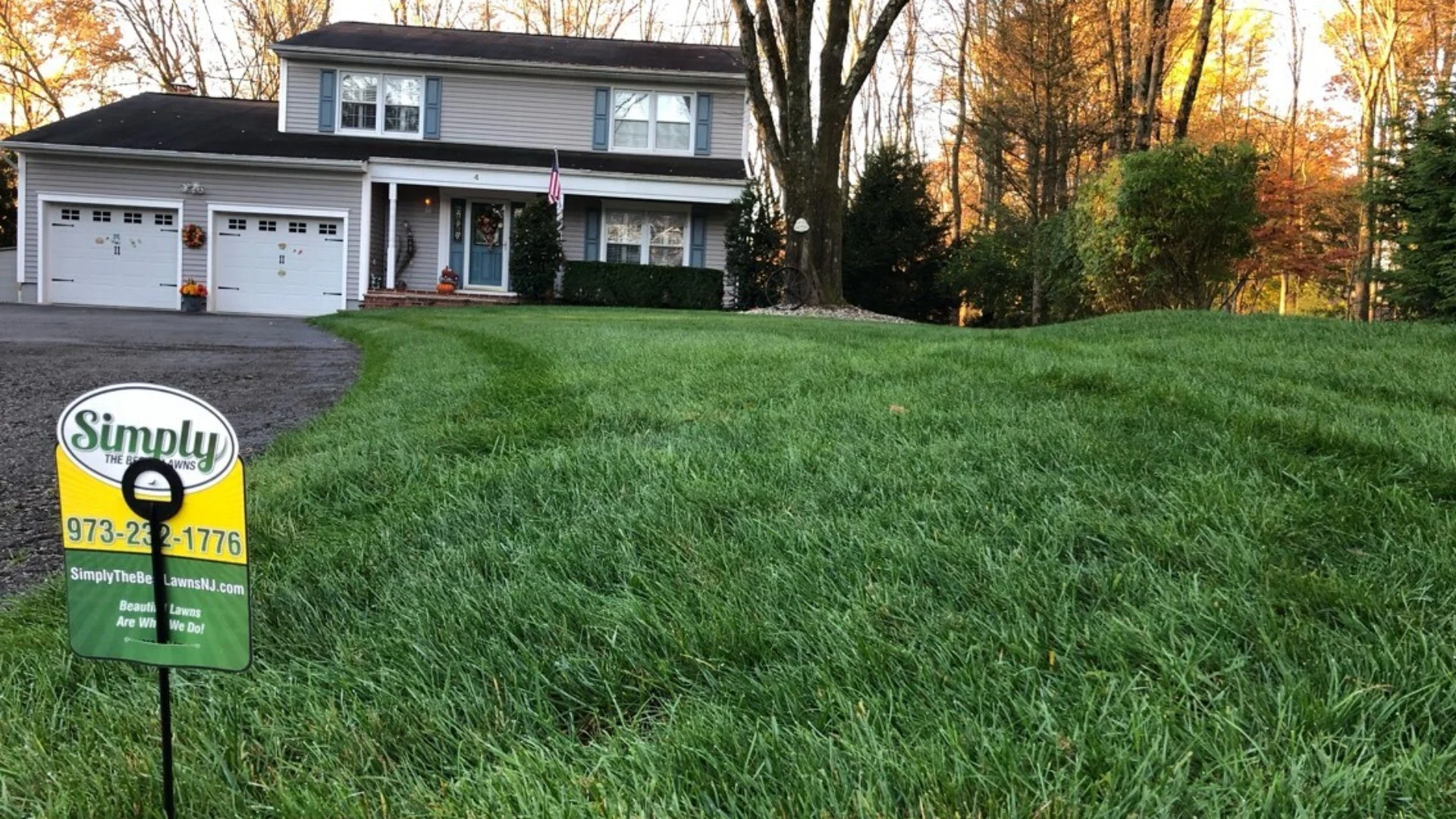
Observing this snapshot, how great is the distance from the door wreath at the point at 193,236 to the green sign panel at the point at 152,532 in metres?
19.2

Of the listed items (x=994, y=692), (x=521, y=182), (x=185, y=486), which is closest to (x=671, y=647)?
(x=994, y=692)

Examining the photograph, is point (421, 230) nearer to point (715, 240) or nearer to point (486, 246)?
point (486, 246)

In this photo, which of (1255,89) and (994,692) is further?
(1255,89)

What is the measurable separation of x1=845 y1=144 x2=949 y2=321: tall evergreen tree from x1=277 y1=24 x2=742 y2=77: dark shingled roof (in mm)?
4110

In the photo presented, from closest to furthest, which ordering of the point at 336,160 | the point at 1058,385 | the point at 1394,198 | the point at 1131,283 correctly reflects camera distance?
the point at 1058,385 < the point at 1394,198 < the point at 1131,283 < the point at 336,160

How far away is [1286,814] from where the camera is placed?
1013 mm

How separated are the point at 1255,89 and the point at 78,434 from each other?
1360 inches

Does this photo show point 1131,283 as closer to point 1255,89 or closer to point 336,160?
point 336,160

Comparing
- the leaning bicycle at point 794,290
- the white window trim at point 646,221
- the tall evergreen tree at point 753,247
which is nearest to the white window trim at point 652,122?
the white window trim at point 646,221

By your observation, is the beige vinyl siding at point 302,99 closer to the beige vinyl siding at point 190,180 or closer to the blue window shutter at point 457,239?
the beige vinyl siding at point 190,180

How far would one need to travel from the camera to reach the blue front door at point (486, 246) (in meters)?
18.8

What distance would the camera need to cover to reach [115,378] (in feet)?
20.2

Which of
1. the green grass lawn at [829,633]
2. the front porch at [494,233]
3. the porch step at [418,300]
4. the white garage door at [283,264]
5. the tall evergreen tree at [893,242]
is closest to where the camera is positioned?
the green grass lawn at [829,633]

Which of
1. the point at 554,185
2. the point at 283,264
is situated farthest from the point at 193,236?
the point at 554,185
